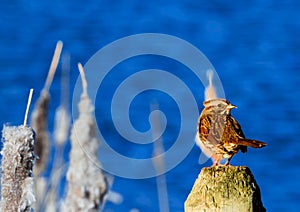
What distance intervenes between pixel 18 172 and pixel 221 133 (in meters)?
0.47

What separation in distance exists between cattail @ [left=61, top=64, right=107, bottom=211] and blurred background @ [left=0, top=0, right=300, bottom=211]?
3.63 m

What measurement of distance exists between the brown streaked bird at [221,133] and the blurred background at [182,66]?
12.4ft

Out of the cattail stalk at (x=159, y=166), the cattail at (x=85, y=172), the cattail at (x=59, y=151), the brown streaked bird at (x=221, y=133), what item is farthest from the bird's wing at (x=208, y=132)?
the cattail at (x=59, y=151)

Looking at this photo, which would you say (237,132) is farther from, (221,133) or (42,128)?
(42,128)

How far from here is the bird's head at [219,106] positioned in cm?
224

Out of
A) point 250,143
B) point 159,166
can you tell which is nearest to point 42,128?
point 159,166

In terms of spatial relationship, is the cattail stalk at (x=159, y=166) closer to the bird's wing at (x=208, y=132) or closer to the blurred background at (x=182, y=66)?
the bird's wing at (x=208, y=132)

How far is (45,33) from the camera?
1048 cm

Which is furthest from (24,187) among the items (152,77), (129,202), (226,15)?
(226,15)

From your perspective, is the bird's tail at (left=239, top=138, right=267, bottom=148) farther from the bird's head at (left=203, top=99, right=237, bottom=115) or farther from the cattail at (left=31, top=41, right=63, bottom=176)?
the cattail at (left=31, top=41, right=63, bottom=176)

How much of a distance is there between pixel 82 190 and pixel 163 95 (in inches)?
264

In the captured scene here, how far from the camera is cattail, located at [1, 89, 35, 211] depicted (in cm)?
196

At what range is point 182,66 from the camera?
9523 millimetres

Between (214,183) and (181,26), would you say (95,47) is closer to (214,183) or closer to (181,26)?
(181,26)
